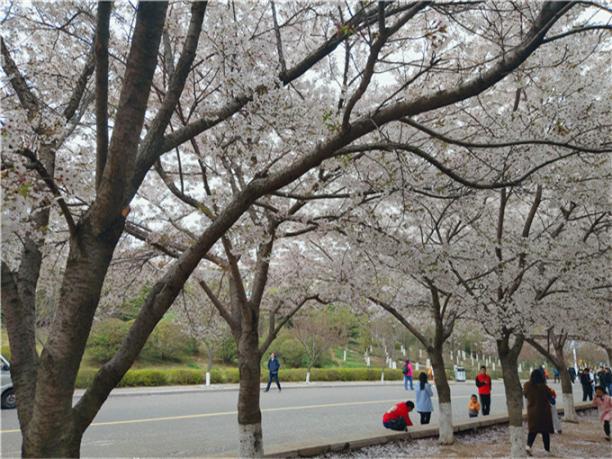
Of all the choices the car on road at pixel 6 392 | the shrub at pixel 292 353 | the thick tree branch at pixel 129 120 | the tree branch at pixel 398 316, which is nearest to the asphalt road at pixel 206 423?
the car on road at pixel 6 392

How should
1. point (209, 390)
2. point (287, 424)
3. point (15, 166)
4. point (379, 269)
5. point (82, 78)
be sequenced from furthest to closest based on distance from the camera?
1. point (209, 390)
2. point (287, 424)
3. point (379, 269)
4. point (82, 78)
5. point (15, 166)

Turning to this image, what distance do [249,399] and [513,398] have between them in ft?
15.1

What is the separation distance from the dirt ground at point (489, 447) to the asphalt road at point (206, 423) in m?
0.57

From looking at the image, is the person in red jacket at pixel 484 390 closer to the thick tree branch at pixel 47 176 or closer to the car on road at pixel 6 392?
the car on road at pixel 6 392

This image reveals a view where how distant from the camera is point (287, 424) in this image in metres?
10.3

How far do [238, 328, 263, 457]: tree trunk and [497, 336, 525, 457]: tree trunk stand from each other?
4.25 m

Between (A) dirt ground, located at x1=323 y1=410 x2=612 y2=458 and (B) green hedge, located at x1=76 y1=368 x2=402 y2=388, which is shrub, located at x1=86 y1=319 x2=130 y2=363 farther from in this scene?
(A) dirt ground, located at x1=323 y1=410 x2=612 y2=458

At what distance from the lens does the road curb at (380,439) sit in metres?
6.67

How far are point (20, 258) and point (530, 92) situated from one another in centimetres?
721

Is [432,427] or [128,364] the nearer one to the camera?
[128,364]

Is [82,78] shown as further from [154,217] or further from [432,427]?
[432,427]

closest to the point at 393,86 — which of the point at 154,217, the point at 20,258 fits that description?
the point at 154,217

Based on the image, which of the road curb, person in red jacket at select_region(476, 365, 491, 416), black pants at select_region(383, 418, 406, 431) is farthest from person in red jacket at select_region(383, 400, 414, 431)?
person in red jacket at select_region(476, 365, 491, 416)

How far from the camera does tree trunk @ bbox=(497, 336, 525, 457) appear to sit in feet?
24.4
